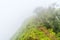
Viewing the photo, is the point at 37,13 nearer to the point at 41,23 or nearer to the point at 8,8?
the point at 41,23

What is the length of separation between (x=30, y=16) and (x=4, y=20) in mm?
403

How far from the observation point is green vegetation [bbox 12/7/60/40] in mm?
2445

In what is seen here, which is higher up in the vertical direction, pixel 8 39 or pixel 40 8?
pixel 40 8

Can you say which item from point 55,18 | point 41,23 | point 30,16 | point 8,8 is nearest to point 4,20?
point 8,8

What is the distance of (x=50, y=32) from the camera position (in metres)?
2.54

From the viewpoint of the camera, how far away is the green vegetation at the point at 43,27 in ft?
8.02

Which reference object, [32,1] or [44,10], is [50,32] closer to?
[44,10]

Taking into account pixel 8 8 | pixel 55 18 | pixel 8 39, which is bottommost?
pixel 8 39

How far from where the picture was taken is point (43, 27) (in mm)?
2629

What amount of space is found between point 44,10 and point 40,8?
0.25ft

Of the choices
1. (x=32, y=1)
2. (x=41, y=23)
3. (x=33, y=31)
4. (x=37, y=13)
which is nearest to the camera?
(x=33, y=31)

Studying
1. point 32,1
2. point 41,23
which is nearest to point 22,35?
point 41,23

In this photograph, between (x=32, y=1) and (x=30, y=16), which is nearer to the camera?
(x=30, y=16)

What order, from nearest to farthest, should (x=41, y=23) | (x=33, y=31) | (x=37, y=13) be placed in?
(x=33, y=31) → (x=41, y=23) → (x=37, y=13)
